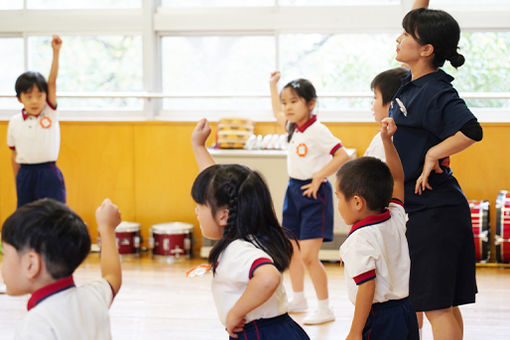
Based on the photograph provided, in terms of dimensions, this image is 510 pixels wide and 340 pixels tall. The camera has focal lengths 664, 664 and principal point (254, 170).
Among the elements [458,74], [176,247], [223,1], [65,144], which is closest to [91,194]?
[65,144]

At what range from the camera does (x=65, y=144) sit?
17.6ft

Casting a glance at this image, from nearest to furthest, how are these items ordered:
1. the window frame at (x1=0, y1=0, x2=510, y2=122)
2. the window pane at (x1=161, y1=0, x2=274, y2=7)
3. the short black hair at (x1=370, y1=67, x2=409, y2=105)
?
the short black hair at (x1=370, y1=67, x2=409, y2=105)
the window frame at (x1=0, y1=0, x2=510, y2=122)
the window pane at (x1=161, y1=0, x2=274, y2=7)

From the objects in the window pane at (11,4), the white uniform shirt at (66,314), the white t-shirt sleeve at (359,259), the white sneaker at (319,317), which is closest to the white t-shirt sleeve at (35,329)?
the white uniform shirt at (66,314)

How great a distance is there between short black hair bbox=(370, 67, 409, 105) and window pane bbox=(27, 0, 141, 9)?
139 inches

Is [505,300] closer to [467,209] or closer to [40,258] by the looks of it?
[467,209]

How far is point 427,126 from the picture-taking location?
211 cm

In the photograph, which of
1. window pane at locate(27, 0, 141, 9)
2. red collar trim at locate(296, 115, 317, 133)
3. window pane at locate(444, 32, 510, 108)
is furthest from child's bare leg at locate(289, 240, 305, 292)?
window pane at locate(27, 0, 141, 9)

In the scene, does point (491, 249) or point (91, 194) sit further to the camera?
point (91, 194)

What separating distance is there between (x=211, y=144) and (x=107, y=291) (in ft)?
12.7

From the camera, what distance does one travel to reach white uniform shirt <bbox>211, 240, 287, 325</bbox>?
1.66 meters

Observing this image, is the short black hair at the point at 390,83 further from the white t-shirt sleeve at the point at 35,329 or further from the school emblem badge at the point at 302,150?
the white t-shirt sleeve at the point at 35,329

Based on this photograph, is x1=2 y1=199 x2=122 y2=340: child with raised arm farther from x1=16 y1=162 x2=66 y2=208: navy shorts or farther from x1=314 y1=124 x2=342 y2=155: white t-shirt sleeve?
x1=16 y1=162 x2=66 y2=208: navy shorts

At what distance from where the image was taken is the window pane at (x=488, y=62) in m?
5.19

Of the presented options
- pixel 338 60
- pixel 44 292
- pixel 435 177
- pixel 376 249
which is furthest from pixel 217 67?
pixel 44 292
